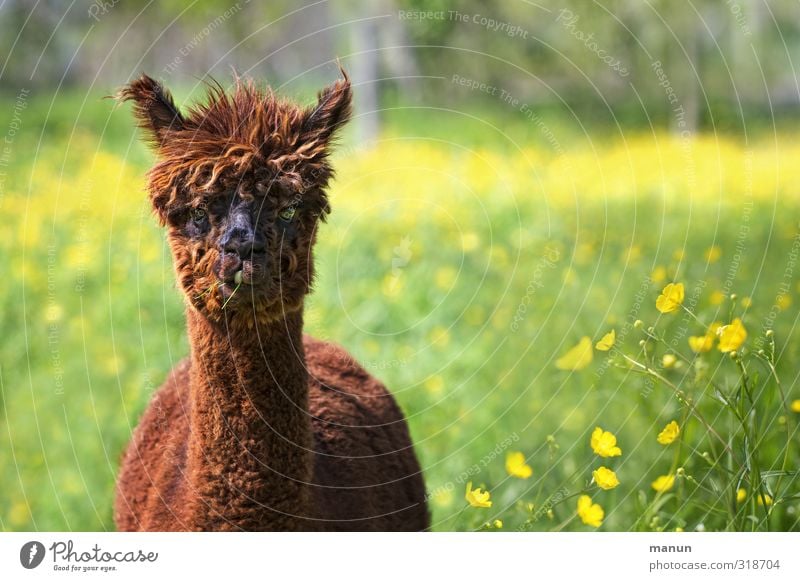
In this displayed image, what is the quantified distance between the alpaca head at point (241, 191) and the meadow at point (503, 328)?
1.40 feet

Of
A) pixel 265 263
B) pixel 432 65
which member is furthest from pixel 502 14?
pixel 265 263

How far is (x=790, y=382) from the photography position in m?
5.02

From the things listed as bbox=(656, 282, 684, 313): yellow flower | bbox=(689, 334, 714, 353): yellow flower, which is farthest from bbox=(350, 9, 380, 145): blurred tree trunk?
bbox=(656, 282, 684, 313): yellow flower

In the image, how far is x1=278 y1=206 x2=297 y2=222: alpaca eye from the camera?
10.6 feet

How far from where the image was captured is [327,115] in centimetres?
344

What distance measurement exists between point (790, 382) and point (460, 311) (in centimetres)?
260

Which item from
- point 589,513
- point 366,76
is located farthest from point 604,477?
point 366,76
